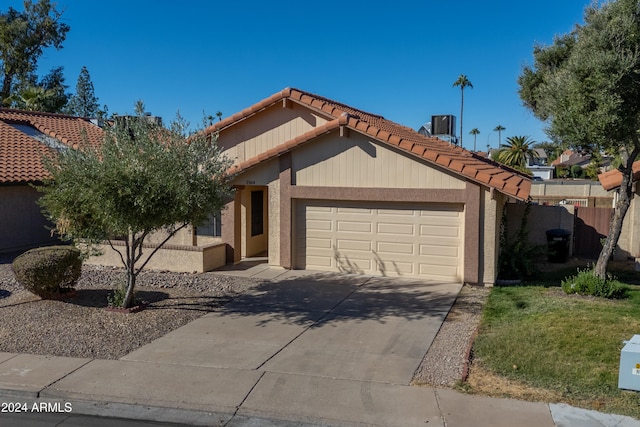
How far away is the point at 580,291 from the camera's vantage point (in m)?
11.7

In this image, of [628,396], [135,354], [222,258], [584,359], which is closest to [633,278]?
[584,359]

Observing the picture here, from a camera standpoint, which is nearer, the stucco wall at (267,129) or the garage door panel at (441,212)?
the garage door panel at (441,212)

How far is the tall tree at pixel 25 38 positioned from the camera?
3703 cm

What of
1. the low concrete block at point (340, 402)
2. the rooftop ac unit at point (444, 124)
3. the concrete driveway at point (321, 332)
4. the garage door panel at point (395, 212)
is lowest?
the low concrete block at point (340, 402)

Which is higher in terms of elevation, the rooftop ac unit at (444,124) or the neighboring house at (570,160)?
the neighboring house at (570,160)

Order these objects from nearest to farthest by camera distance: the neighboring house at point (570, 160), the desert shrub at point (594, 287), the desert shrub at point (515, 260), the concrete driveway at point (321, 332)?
the concrete driveway at point (321, 332)
the desert shrub at point (594, 287)
the desert shrub at point (515, 260)
the neighboring house at point (570, 160)

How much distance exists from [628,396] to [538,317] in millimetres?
3262

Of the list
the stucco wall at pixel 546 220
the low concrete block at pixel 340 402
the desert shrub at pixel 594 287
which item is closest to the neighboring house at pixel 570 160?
the stucco wall at pixel 546 220

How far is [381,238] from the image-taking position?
14.0 meters

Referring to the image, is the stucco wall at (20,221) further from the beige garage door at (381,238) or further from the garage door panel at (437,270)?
the garage door panel at (437,270)

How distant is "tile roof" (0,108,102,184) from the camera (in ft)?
58.2

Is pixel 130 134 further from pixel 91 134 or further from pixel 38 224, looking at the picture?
pixel 91 134

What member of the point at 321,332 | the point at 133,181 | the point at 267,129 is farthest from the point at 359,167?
the point at 133,181

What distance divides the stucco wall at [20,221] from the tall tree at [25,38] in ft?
75.7
